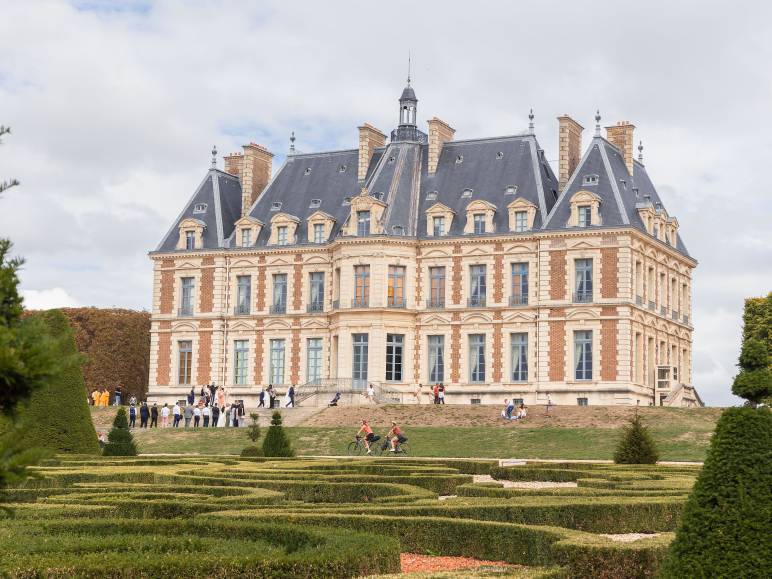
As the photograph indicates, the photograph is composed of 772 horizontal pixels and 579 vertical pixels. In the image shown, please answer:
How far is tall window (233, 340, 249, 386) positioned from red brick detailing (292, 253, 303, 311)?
9.01 ft

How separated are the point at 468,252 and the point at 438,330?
10.8 ft

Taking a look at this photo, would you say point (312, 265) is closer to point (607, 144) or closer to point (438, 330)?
point (438, 330)

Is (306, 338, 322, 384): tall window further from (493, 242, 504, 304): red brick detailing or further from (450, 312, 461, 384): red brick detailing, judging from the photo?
(493, 242, 504, 304): red brick detailing

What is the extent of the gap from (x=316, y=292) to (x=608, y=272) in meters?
12.3

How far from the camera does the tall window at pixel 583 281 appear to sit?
145 ft

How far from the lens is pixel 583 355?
44.0m

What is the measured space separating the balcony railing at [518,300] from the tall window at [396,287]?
14.3 feet

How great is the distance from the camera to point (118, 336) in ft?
184

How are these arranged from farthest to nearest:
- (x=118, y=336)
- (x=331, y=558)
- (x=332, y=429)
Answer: (x=118, y=336) < (x=332, y=429) < (x=331, y=558)

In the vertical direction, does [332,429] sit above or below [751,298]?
below

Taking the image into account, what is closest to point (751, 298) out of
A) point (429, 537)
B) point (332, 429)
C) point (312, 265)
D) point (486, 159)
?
point (486, 159)

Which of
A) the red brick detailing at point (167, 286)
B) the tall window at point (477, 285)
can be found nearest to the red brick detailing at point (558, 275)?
the tall window at point (477, 285)

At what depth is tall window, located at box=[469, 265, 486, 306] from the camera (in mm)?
46250

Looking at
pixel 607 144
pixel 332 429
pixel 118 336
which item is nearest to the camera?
pixel 332 429
